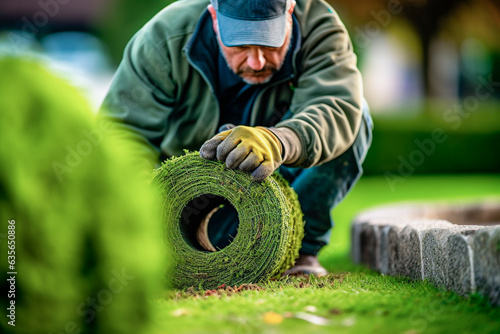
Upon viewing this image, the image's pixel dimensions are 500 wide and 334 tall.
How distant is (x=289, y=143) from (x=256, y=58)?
588 millimetres

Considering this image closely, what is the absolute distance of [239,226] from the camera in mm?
3240

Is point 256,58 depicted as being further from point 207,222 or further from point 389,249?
point 389,249

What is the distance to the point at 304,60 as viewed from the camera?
3711 millimetres

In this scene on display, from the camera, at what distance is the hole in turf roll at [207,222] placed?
349 centimetres

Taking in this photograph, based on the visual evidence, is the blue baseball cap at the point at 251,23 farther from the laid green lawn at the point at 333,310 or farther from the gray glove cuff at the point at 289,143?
the laid green lawn at the point at 333,310

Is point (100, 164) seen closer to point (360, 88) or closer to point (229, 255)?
point (229, 255)

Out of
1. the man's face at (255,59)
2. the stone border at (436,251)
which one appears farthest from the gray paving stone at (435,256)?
the man's face at (255,59)

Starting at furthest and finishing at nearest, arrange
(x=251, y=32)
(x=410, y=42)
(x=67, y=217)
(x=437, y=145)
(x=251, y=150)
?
(x=410, y=42) < (x=437, y=145) < (x=251, y=32) < (x=251, y=150) < (x=67, y=217)

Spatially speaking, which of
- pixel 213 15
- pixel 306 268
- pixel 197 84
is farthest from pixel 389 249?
pixel 213 15

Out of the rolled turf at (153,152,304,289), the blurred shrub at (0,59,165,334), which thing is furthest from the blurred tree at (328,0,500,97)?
the blurred shrub at (0,59,165,334)

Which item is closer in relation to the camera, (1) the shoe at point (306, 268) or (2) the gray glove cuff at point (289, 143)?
(2) the gray glove cuff at point (289, 143)

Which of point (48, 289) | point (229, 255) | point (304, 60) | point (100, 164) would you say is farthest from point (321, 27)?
point (48, 289)

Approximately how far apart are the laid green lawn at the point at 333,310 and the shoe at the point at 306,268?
0.20 metres

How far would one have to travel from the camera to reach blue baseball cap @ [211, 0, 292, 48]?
10.9 feet
